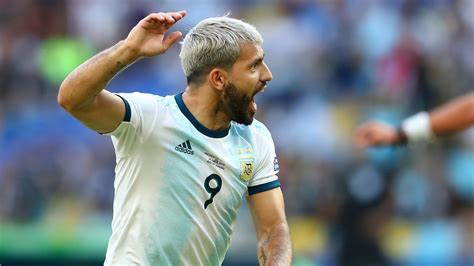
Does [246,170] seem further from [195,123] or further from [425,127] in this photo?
[425,127]

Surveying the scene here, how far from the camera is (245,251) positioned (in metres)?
12.7

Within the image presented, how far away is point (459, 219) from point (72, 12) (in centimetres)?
663

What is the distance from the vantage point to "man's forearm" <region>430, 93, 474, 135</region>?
8.09 meters

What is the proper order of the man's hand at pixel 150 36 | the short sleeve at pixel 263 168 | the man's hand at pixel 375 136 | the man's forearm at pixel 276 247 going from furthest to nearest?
the man's hand at pixel 375 136 → the short sleeve at pixel 263 168 → the man's forearm at pixel 276 247 → the man's hand at pixel 150 36

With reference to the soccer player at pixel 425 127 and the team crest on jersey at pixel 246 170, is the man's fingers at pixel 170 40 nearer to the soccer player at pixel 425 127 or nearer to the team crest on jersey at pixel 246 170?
the team crest on jersey at pixel 246 170

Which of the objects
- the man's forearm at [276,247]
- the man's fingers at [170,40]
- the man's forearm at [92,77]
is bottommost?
the man's forearm at [276,247]

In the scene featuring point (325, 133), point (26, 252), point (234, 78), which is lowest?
point (26, 252)

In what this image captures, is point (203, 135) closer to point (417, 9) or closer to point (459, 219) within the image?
point (459, 219)

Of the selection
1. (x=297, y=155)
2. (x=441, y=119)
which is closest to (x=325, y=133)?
(x=297, y=155)

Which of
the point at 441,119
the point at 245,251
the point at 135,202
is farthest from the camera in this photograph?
the point at 245,251

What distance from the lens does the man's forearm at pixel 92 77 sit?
5.84 meters

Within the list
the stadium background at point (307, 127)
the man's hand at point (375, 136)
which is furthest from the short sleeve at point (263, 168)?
the stadium background at point (307, 127)

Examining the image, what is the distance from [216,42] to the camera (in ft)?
21.3

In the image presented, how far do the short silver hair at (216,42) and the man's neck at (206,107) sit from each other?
0.47ft
